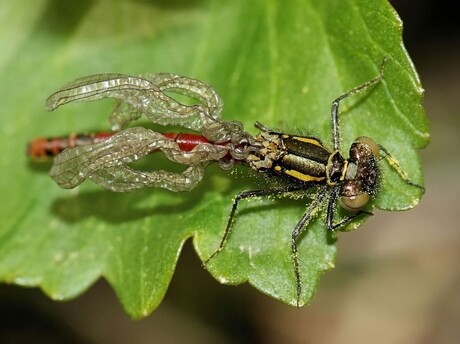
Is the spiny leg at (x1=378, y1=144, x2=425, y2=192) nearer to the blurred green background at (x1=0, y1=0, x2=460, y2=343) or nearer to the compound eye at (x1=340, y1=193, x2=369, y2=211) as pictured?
the compound eye at (x1=340, y1=193, x2=369, y2=211)

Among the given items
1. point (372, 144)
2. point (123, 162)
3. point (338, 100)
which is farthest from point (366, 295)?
point (123, 162)

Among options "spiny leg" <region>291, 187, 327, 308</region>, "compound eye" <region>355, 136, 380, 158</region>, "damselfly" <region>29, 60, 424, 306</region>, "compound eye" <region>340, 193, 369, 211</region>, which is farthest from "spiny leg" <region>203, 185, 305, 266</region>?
"compound eye" <region>355, 136, 380, 158</region>

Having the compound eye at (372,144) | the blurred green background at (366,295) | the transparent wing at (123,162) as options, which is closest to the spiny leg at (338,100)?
the compound eye at (372,144)

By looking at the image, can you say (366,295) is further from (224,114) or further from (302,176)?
(224,114)

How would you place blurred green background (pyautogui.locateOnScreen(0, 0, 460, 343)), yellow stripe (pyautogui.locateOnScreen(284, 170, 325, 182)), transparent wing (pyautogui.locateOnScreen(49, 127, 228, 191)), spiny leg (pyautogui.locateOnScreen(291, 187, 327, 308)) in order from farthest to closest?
blurred green background (pyautogui.locateOnScreen(0, 0, 460, 343))
yellow stripe (pyautogui.locateOnScreen(284, 170, 325, 182))
transparent wing (pyautogui.locateOnScreen(49, 127, 228, 191))
spiny leg (pyautogui.locateOnScreen(291, 187, 327, 308))

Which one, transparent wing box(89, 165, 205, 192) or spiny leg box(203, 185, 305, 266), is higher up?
transparent wing box(89, 165, 205, 192)

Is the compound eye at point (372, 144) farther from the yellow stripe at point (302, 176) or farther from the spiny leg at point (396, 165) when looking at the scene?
the yellow stripe at point (302, 176)
